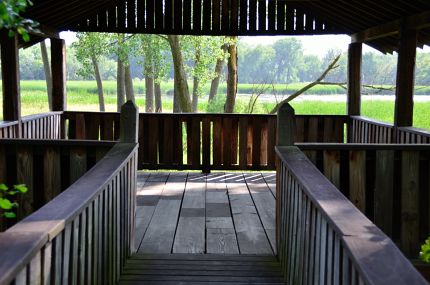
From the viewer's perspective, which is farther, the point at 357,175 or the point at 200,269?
the point at 357,175

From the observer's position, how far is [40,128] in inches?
370

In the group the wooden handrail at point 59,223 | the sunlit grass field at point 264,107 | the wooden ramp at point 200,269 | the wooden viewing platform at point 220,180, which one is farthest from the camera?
the sunlit grass field at point 264,107

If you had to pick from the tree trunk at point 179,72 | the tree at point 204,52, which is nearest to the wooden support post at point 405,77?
the tree at point 204,52

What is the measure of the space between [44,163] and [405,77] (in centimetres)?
522

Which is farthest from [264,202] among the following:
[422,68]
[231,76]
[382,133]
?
[422,68]

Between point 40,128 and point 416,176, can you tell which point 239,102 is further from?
point 416,176

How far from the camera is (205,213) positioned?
22.7 ft

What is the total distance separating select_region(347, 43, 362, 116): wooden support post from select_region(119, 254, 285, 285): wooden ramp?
6051 millimetres

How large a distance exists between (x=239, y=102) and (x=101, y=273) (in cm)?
2551

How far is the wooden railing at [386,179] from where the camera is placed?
4840mm

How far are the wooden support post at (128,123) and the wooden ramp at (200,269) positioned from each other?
99cm

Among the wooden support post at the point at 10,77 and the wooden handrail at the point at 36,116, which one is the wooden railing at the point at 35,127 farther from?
the wooden support post at the point at 10,77

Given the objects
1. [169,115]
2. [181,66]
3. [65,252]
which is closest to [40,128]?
[169,115]

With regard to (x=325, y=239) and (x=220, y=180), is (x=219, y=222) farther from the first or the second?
(x=325, y=239)
